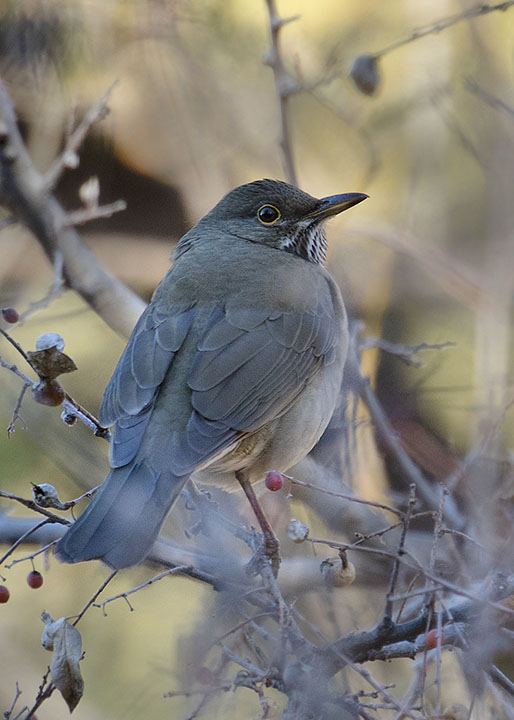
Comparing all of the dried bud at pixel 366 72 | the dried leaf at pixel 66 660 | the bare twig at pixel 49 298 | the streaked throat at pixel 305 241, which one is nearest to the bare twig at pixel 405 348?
the streaked throat at pixel 305 241

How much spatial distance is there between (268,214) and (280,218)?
0.07 meters

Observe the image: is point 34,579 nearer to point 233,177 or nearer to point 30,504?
point 30,504

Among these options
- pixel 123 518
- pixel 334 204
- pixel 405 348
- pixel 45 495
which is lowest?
pixel 405 348

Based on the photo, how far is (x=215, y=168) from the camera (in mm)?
6090

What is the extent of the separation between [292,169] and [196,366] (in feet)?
4.59

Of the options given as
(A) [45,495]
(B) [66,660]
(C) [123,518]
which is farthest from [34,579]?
(B) [66,660]

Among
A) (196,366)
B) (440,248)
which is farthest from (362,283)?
(196,366)

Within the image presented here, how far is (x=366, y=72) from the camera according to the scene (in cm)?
485

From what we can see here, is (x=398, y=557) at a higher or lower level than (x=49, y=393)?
lower

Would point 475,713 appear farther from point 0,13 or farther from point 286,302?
point 0,13

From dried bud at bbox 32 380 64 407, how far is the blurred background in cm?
141

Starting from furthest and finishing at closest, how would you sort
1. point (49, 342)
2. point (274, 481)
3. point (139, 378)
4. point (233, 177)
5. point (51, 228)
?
point (233, 177), point (51, 228), point (139, 378), point (274, 481), point (49, 342)

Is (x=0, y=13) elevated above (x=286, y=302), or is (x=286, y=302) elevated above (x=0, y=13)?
(x=0, y=13)

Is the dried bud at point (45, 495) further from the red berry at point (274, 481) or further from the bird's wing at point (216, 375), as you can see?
the red berry at point (274, 481)
